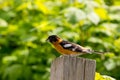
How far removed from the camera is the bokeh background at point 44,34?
20.8ft

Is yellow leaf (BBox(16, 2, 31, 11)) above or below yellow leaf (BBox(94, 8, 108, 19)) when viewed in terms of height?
above

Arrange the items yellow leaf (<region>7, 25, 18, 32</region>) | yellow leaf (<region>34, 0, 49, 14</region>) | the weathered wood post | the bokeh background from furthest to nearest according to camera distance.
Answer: yellow leaf (<region>7, 25, 18, 32</region>)
yellow leaf (<region>34, 0, 49, 14</region>)
the bokeh background
the weathered wood post

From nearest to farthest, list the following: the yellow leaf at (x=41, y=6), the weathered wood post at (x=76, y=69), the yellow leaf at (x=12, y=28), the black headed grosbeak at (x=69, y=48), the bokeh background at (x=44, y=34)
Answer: the weathered wood post at (x=76, y=69) → the black headed grosbeak at (x=69, y=48) → the bokeh background at (x=44, y=34) → the yellow leaf at (x=41, y=6) → the yellow leaf at (x=12, y=28)

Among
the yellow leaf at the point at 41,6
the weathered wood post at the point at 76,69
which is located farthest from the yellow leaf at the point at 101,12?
the weathered wood post at the point at 76,69

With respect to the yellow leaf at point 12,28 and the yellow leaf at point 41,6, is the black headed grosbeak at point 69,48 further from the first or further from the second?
the yellow leaf at point 12,28

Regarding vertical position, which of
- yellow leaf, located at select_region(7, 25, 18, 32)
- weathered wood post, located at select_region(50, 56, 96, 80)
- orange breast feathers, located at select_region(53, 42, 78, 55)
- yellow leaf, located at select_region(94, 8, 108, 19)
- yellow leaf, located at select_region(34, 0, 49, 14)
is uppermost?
yellow leaf, located at select_region(34, 0, 49, 14)

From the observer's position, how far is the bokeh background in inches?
250

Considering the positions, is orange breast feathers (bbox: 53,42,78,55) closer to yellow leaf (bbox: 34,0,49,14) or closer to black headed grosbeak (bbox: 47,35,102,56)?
black headed grosbeak (bbox: 47,35,102,56)

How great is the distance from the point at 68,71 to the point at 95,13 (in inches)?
126

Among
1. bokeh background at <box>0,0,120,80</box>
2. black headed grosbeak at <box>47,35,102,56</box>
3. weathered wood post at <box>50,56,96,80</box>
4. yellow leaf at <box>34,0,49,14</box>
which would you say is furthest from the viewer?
yellow leaf at <box>34,0,49,14</box>

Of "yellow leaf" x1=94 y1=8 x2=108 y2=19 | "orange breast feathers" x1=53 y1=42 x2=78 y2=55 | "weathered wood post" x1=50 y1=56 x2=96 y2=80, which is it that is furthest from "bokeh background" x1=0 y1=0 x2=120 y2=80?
"weathered wood post" x1=50 y1=56 x2=96 y2=80

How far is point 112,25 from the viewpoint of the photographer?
6633 mm

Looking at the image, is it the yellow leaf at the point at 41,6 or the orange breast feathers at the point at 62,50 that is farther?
the yellow leaf at the point at 41,6

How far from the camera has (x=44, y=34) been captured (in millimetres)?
6734
